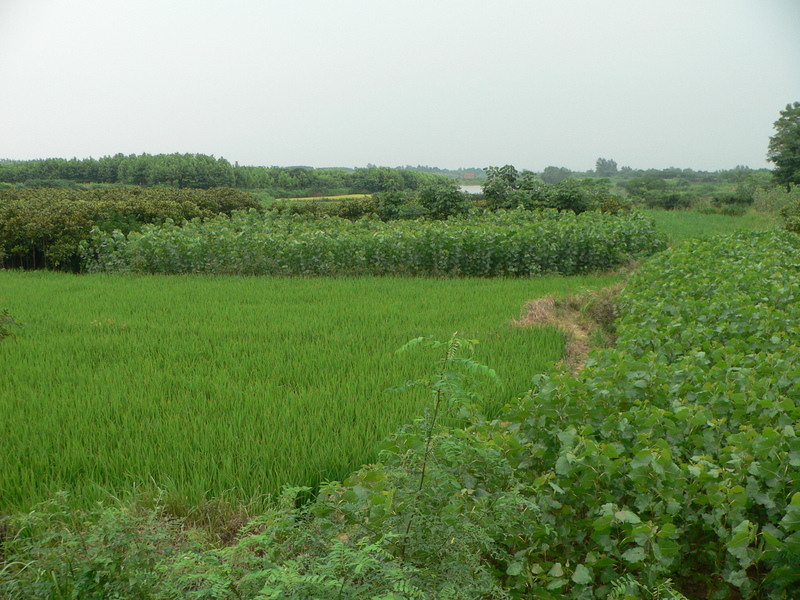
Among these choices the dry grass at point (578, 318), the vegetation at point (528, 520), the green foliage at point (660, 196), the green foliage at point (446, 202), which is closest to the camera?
the vegetation at point (528, 520)

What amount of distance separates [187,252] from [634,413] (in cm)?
1154

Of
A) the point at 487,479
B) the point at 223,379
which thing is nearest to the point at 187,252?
the point at 223,379

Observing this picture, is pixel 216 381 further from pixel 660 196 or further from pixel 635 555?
pixel 660 196

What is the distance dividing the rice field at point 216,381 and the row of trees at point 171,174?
1638 inches

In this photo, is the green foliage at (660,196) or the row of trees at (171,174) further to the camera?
the row of trees at (171,174)

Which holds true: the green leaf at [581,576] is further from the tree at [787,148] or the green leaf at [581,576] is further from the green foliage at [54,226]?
the tree at [787,148]

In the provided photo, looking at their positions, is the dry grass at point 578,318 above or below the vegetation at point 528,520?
below

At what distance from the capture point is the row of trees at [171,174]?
169 ft

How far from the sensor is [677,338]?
503cm

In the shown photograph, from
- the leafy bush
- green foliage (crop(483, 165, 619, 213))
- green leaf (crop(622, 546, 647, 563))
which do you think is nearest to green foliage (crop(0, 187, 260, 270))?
green foliage (crop(483, 165, 619, 213))

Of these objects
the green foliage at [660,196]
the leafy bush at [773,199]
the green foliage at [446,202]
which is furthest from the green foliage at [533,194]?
the green foliage at [660,196]

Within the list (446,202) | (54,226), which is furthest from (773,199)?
(54,226)

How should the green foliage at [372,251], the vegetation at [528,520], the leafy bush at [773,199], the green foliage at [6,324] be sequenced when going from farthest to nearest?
the leafy bush at [773,199], the green foliage at [372,251], the green foliage at [6,324], the vegetation at [528,520]

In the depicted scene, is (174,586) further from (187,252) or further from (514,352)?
(187,252)
